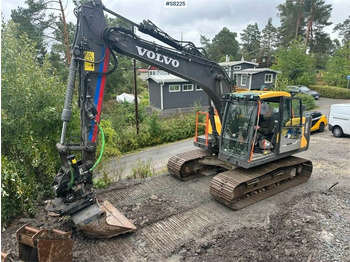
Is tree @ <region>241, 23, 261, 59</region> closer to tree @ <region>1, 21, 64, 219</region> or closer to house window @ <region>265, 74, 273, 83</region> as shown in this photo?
house window @ <region>265, 74, 273, 83</region>

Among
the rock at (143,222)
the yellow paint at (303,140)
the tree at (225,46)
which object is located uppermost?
the tree at (225,46)

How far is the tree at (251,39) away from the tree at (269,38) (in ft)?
5.54

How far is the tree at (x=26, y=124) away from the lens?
5035 millimetres

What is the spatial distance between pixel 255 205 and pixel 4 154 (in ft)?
17.8

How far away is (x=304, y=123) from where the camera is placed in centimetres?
715

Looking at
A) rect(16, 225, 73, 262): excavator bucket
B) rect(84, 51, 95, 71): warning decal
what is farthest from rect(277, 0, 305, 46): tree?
rect(16, 225, 73, 262): excavator bucket

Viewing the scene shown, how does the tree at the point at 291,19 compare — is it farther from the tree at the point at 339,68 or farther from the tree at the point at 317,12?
the tree at the point at 339,68

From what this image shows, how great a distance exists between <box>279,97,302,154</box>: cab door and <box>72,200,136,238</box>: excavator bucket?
411 cm

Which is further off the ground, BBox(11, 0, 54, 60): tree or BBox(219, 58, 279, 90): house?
BBox(11, 0, 54, 60): tree

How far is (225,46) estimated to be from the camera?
2196 inches

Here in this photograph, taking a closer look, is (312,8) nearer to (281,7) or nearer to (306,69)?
(281,7)

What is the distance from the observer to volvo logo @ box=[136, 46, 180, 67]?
16.8 feet

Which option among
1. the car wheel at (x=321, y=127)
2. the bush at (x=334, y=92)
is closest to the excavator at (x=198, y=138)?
the car wheel at (x=321, y=127)

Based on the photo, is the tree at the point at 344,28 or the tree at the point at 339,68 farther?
the tree at the point at 344,28
